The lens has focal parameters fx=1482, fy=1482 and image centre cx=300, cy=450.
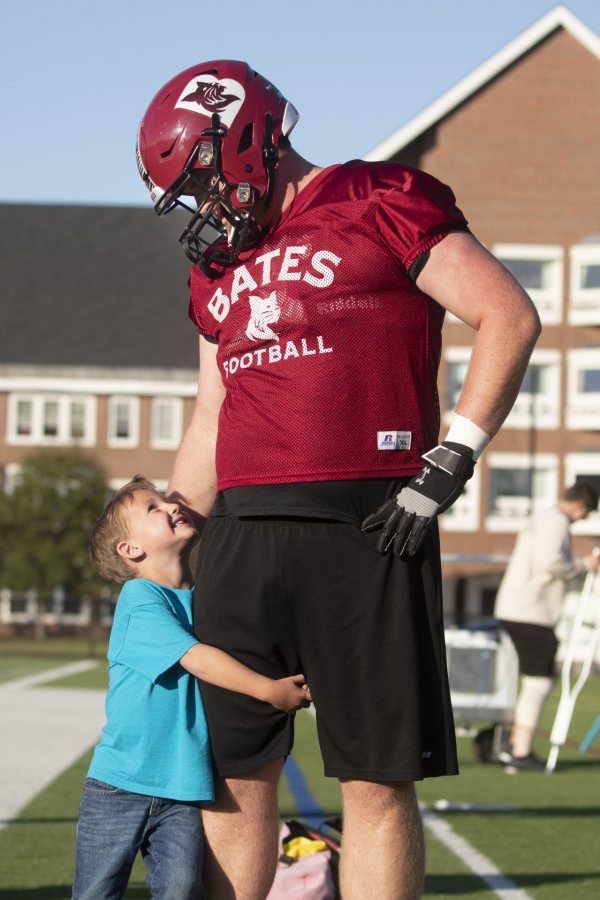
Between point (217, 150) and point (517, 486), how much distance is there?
48611mm

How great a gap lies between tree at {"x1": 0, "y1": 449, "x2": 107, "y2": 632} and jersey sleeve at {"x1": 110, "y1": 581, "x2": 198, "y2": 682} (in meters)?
48.4

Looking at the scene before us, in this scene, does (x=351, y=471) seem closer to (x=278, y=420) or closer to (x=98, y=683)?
(x=278, y=420)

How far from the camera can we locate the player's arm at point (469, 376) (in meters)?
3.12

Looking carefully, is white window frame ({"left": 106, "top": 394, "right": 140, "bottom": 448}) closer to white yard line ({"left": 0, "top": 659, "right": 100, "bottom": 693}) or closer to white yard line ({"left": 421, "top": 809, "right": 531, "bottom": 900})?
white yard line ({"left": 0, "top": 659, "right": 100, "bottom": 693})

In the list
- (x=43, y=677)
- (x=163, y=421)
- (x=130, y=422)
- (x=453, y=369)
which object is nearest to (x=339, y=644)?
(x=43, y=677)

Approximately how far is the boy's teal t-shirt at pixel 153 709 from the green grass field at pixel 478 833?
2.04m

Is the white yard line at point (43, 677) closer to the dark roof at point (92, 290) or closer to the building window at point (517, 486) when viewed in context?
the building window at point (517, 486)

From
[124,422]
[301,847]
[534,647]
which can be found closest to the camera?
[301,847]

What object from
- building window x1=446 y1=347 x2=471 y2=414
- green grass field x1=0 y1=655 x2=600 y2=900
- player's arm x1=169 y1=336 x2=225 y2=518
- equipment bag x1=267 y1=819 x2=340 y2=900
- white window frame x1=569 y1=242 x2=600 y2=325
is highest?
white window frame x1=569 y1=242 x2=600 y2=325

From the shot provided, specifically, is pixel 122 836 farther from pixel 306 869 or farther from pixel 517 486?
pixel 517 486

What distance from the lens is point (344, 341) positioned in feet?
10.8

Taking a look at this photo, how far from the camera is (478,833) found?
23.6 feet

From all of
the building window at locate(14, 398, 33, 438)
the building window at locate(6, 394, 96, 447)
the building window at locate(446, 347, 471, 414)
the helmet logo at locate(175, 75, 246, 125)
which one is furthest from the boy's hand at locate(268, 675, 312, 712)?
the building window at locate(14, 398, 33, 438)

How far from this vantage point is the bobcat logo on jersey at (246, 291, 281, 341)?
337 centimetres
